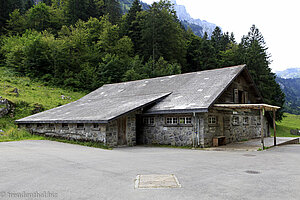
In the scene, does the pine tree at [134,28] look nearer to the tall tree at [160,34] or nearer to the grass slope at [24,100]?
the tall tree at [160,34]

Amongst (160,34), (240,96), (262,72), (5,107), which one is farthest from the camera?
(160,34)

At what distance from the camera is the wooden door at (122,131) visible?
49.6 ft

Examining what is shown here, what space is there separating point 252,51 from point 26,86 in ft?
111

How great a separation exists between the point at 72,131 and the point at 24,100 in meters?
10.5

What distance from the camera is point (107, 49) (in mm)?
42406

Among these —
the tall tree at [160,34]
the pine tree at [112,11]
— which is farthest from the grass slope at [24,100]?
the pine tree at [112,11]

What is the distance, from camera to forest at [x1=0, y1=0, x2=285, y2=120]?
121 feet

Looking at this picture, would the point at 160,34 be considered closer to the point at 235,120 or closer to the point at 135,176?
the point at 235,120

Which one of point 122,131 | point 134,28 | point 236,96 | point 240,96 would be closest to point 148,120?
point 122,131

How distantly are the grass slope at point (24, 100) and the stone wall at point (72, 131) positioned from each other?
705 mm

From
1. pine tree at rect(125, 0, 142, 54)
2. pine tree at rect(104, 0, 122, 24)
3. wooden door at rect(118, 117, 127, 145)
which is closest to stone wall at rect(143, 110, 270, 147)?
wooden door at rect(118, 117, 127, 145)

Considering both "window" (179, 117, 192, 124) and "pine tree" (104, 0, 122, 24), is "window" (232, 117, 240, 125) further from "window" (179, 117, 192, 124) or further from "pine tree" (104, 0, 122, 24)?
"pine tree" (104, 0, 122, 24)

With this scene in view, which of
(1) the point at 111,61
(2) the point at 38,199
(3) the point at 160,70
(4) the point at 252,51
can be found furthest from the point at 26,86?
(4) the point at 252,51

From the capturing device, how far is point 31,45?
37125 millimetres
